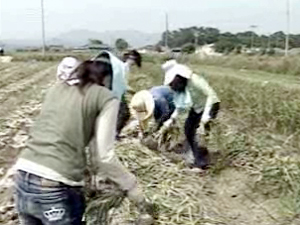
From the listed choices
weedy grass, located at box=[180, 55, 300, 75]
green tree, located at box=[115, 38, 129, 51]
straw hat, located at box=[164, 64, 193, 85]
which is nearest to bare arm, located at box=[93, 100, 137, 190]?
straw hat, located at box=[164, 64, 193, 85]

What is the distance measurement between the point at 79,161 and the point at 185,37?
141ft

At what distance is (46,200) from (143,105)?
4627 mm

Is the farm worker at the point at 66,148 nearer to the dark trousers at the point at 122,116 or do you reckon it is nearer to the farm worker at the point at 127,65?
the farm worker at the point at 127,65

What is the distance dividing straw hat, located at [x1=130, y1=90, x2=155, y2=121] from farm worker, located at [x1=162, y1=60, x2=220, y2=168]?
0.66 metres

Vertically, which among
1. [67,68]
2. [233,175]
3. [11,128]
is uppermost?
[67,68]

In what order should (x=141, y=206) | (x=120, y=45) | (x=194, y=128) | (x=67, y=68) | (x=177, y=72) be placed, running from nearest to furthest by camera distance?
(x=67, y=68), (x=141, y=206), (x=177, y=72), (x=194, y=128), (x=120, y=45)

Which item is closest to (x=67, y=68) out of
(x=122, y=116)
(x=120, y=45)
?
(x=122, y=116)

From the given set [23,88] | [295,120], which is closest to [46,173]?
[295,120]

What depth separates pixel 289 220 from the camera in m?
5.34

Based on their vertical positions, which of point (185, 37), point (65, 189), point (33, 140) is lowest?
point (185, 37)

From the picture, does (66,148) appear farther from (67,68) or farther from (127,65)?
(127,65)

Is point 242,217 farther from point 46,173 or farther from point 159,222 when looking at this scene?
point 46,173

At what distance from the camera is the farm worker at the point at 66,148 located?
3078mm

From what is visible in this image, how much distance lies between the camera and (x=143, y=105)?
7652 millimetres
